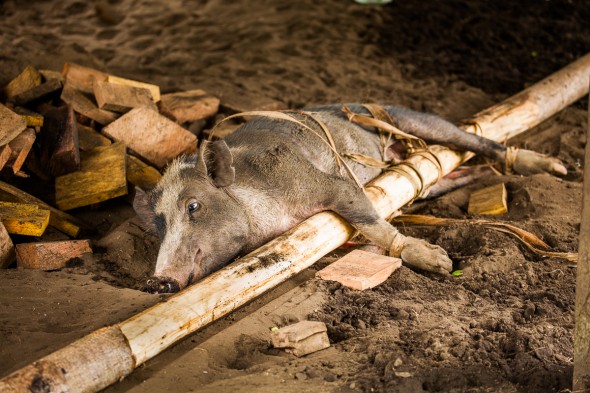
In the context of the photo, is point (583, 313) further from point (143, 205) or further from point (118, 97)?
point (118, 97)

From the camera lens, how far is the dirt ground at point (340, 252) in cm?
336

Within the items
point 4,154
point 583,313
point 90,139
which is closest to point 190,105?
point 90,139

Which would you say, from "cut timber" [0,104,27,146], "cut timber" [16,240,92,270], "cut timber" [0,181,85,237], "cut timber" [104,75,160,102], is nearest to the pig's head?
"cut timber" [16,240,92,270]

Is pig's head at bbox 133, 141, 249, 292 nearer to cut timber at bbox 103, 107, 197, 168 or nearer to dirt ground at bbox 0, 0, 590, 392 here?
dirt ground at bbox 0, 0, 590, 392

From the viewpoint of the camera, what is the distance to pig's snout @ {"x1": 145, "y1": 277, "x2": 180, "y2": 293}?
13.2ft

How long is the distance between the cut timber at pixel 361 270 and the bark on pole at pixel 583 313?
56.3 inches

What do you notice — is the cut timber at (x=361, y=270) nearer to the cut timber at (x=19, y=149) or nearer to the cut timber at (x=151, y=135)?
the cut timber at (x=151, y=135)

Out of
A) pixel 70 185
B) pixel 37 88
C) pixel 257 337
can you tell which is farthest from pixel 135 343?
pixel 37 88

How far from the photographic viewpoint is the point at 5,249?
4.43 metres

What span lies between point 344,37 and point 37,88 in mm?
4337

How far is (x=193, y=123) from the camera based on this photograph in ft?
A: 21.8

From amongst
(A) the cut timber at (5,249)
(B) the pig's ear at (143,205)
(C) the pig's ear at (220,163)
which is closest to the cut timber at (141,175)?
(B) the pig's ear at (143,205)

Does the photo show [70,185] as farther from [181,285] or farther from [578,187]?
[578,187]

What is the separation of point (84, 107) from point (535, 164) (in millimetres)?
3958
